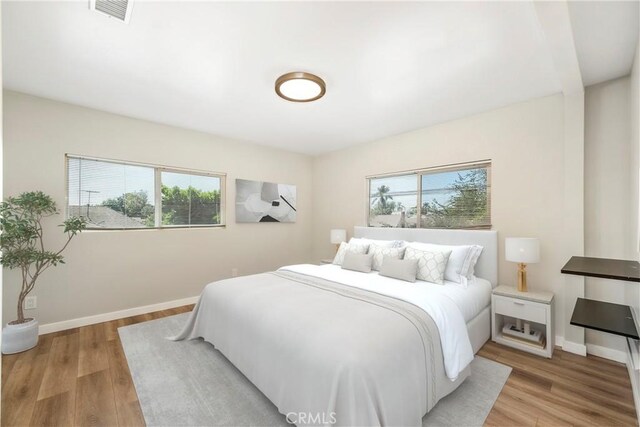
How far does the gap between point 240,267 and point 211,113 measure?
7.59ft

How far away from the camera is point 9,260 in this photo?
2492 mm

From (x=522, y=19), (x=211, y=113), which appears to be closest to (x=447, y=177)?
(x=522, y=19)

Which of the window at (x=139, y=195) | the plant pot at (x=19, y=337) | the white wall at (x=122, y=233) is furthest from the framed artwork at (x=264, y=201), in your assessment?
the plant pot at (x=19, y=337)

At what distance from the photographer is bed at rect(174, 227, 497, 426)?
4.82ft

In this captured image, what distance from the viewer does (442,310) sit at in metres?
2.08

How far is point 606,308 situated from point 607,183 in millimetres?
1140

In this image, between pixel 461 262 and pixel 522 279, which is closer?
pixel 522 279

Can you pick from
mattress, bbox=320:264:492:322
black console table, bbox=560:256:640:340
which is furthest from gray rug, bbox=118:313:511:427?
black console table, bbox=560:256:640:340

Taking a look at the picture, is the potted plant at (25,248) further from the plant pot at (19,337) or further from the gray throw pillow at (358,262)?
the gray throw pillow at (358,262)

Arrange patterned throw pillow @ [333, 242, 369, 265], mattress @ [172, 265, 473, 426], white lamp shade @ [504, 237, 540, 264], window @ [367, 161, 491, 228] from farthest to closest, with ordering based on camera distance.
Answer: patterned throw pillow @ [333, 242, 369, 265] < window @ [367, 161, 491, 228] < white lamp shade @ [504, 237, 540, 264] < mattress @ [172, 265, 473, 426]

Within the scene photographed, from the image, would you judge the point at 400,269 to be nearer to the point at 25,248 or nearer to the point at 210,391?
the point at 210,391

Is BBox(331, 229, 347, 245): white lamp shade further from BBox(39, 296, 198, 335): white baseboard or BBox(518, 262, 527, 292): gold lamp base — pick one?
BBox(518, 262, 527, 292): gold lamp base

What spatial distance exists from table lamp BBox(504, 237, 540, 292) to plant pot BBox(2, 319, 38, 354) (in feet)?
15.0

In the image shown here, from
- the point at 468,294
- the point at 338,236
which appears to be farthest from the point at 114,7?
the point at 338,236
